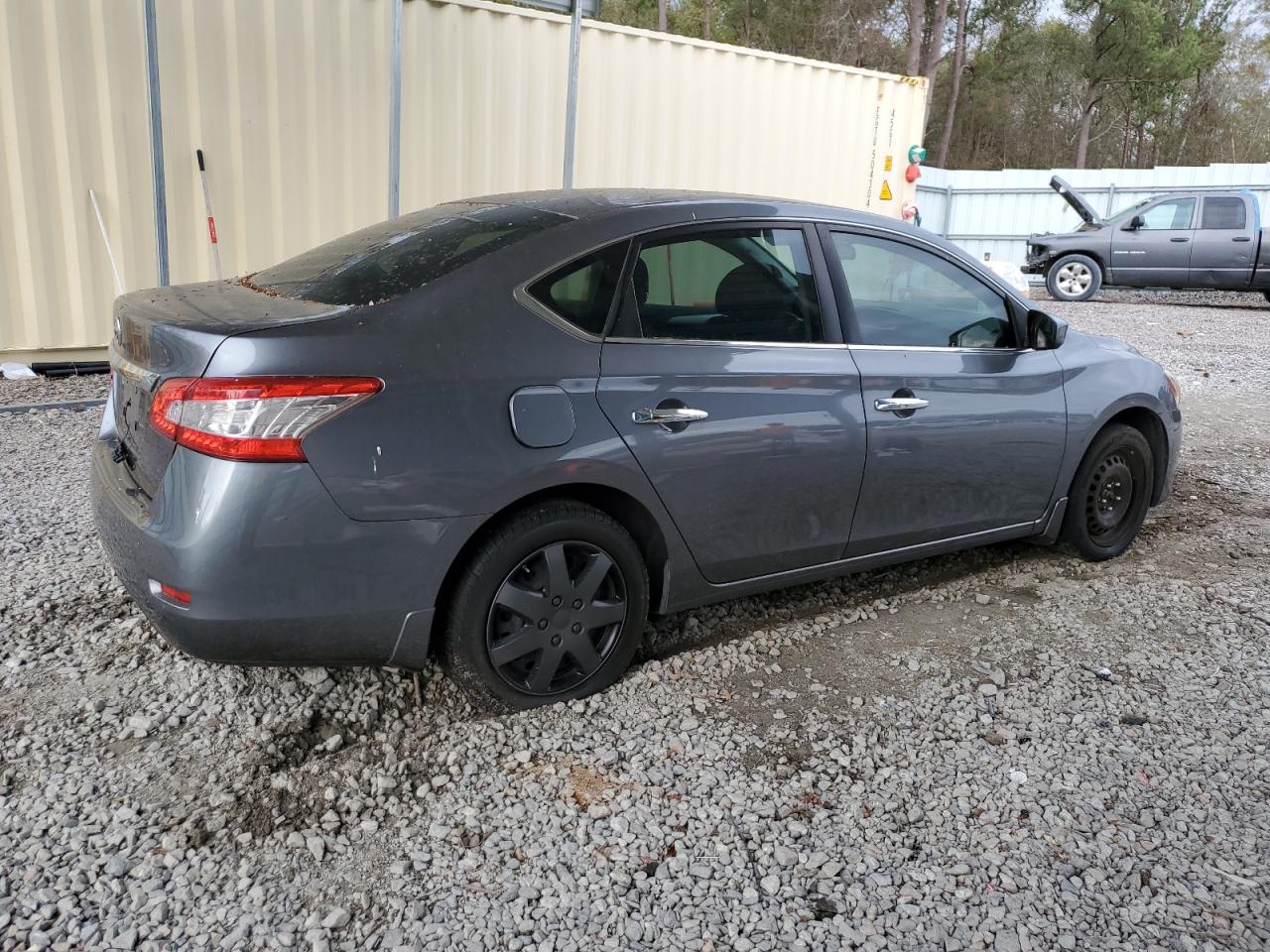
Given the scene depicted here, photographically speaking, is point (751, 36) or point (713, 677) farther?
point (751, 36)

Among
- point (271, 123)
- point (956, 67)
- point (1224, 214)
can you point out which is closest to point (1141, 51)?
point (956, 67)

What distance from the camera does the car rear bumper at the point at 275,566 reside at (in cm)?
A: 262

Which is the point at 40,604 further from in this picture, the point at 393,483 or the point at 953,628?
the point at 953,628

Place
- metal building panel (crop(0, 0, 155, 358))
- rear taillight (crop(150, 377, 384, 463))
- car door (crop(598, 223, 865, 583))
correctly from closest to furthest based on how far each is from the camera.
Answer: rear taillight (crop(150, 377, 384, 463))
car door (crop(598, 223, 865, 583))
metal building panel (crop(0, 0, 155, 358))

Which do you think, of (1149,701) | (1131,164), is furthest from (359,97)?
(1131,164)

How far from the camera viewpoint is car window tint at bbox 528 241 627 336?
10.2 ft

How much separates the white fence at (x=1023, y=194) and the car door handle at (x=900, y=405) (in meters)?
19.0

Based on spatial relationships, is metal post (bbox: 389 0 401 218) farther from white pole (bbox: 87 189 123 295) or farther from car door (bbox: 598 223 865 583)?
car door (bbox: 598 223 865 583)

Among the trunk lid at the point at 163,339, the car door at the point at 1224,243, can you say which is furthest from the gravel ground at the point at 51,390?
the car door at the point at 1224,243

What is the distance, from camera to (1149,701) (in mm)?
3463

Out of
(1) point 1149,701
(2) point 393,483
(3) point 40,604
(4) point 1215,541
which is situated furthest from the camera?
(4) point 1215,541

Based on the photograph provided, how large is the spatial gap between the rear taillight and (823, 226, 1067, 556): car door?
1.91 metres

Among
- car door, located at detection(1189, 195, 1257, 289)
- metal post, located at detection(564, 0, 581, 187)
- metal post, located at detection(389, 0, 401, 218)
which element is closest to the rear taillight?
metal post, located at detection(389, 0, 401, 218)

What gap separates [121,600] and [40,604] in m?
0.27
